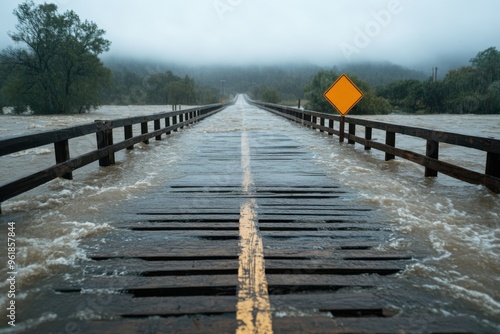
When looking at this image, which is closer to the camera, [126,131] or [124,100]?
[126,131]

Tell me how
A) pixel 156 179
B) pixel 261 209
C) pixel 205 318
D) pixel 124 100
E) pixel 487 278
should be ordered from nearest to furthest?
1. pixel 205 318
2. pixel 487 278
3. pixel 261 209
4. pixel 156 179
5. pixel 124 100

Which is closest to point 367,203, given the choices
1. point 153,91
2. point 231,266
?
point 231,266

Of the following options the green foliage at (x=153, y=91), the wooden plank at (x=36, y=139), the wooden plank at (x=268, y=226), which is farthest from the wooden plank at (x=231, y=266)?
the green foliage at (x=153, y=91)

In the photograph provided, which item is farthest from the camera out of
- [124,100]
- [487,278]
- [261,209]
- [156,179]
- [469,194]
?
[124,100]

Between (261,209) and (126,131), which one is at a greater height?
(126,131)

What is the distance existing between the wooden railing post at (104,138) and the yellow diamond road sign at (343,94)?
7.52 m

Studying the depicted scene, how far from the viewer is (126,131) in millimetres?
11406

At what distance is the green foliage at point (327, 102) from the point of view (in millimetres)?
76250

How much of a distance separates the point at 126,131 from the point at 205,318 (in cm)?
963

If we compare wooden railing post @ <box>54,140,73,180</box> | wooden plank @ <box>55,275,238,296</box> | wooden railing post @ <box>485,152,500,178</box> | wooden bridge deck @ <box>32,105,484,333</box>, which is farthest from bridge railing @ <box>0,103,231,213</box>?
wooden railing post @ <box>485,152,500,178</box>

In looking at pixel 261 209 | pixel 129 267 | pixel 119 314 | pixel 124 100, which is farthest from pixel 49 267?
pixel 124 100

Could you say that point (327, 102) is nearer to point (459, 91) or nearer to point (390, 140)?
point (459, 91)

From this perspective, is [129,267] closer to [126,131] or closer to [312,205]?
[312,205]

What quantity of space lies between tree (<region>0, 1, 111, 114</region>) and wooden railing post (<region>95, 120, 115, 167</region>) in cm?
4470
